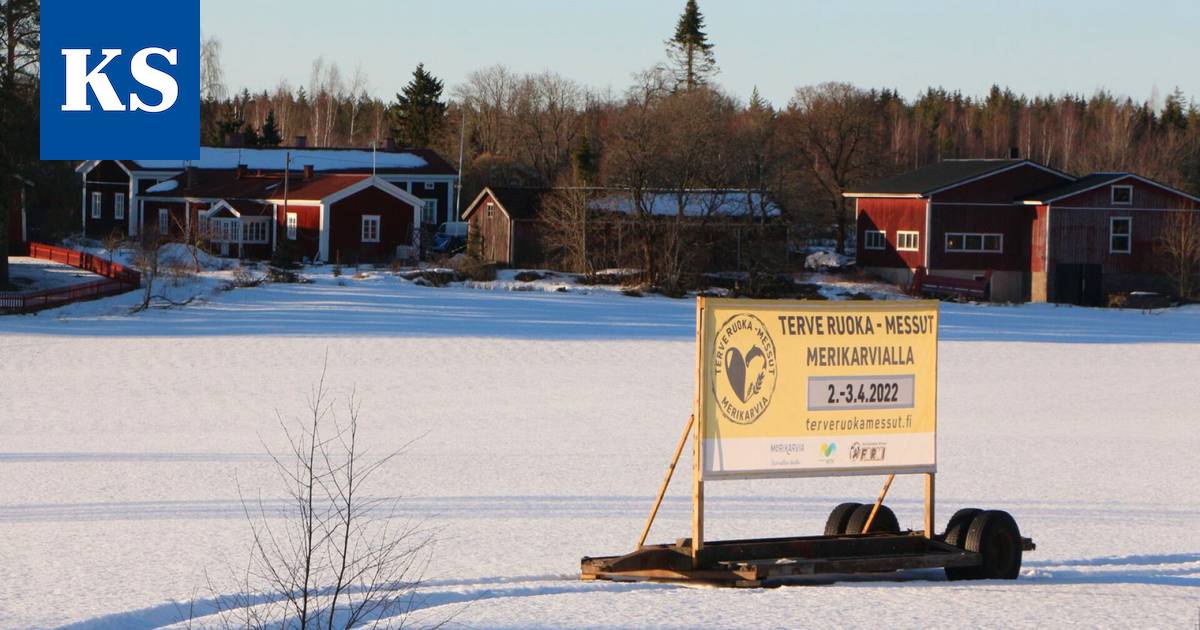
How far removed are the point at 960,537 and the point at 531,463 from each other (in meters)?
8.13

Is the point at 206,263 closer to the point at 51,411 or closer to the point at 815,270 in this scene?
the point at 815,270

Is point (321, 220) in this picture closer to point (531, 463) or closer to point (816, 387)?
point (531, 463)

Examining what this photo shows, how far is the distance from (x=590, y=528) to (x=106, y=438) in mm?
10070

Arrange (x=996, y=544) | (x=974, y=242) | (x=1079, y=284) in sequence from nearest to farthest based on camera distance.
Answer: (x=996, y=544) < (x=1079, y=284) < (x=974, y=242)

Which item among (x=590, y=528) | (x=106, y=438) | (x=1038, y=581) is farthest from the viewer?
(x=106, y=438)

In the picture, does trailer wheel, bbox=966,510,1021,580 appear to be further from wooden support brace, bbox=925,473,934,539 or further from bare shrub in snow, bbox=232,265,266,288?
bare shrub in snow, bbox=232,265,266,288

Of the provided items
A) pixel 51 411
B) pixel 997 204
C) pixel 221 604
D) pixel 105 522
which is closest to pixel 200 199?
pixel 997 204

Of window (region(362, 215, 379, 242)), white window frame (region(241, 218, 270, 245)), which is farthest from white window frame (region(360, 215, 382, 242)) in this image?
white window frame (region(241, 218, 270, 245))

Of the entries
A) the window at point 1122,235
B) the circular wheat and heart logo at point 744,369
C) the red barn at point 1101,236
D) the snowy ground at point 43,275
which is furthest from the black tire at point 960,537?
the window at point 1122,235

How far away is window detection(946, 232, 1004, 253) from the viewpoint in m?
58.1

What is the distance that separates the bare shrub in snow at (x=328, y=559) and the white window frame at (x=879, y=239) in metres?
43.8

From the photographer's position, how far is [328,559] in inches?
483

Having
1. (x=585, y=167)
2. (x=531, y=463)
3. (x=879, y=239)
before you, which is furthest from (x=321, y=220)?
(x=531, y=463)

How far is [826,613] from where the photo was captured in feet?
30.6
